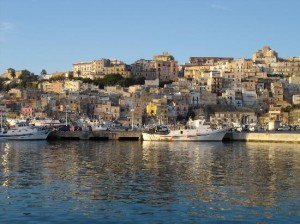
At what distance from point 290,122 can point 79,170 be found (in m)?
81.1

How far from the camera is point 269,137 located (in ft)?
201

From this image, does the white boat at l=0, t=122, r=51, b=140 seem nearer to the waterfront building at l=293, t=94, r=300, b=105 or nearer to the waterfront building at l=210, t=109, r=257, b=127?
the waterfront building at l=210, t=109, r=257, b=127

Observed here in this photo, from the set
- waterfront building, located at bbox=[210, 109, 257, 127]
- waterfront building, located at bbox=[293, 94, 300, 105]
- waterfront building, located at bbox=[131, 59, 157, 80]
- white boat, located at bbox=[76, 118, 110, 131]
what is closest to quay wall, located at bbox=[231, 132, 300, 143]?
white boat, located at bbox=[76, 118, 110, 131]

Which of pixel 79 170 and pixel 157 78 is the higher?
pixel 157 78

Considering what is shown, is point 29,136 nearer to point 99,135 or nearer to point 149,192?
point 99,135

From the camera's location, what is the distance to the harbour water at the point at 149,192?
58.1ft

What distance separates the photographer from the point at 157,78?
14000cm

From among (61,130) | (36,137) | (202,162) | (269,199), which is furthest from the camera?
(61,130)

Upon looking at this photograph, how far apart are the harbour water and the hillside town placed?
6063cm

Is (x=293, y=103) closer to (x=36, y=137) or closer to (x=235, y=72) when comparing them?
(x=235, y=72)

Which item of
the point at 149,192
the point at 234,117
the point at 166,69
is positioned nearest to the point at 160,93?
the point at 234,117

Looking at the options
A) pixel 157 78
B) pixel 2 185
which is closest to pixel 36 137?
pixel 2 185

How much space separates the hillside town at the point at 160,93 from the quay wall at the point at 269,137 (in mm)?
24726

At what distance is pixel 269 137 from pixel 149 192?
41.5 m
